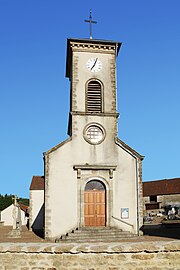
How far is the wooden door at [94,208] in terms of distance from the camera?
1706cm

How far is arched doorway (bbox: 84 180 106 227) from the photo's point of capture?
672 inches

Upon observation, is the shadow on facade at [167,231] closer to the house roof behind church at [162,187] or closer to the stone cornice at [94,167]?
the stone cornice at [94,167]

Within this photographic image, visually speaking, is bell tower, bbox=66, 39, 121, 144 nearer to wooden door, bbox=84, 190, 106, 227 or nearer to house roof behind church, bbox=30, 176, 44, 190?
wooden door, bbox=84, 190, 106, 227

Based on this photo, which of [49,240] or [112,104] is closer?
[49,240]

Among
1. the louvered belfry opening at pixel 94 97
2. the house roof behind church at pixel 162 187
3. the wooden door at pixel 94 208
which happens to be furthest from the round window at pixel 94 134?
the house roof behind church at pixel 162 187

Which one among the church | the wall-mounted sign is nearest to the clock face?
the church

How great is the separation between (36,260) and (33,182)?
25447mm

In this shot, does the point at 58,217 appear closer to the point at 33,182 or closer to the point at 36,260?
the point at 36,260

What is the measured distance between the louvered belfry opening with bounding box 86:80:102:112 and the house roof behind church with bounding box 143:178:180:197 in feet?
90.5

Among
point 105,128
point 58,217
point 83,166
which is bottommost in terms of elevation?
point 58,217

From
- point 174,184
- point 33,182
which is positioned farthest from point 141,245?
point 174,184

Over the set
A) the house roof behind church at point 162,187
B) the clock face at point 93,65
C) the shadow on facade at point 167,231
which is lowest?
the shadow on facade at point 167,231

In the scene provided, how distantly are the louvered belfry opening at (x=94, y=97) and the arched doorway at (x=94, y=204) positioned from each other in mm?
4223

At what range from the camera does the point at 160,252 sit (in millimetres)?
6961
